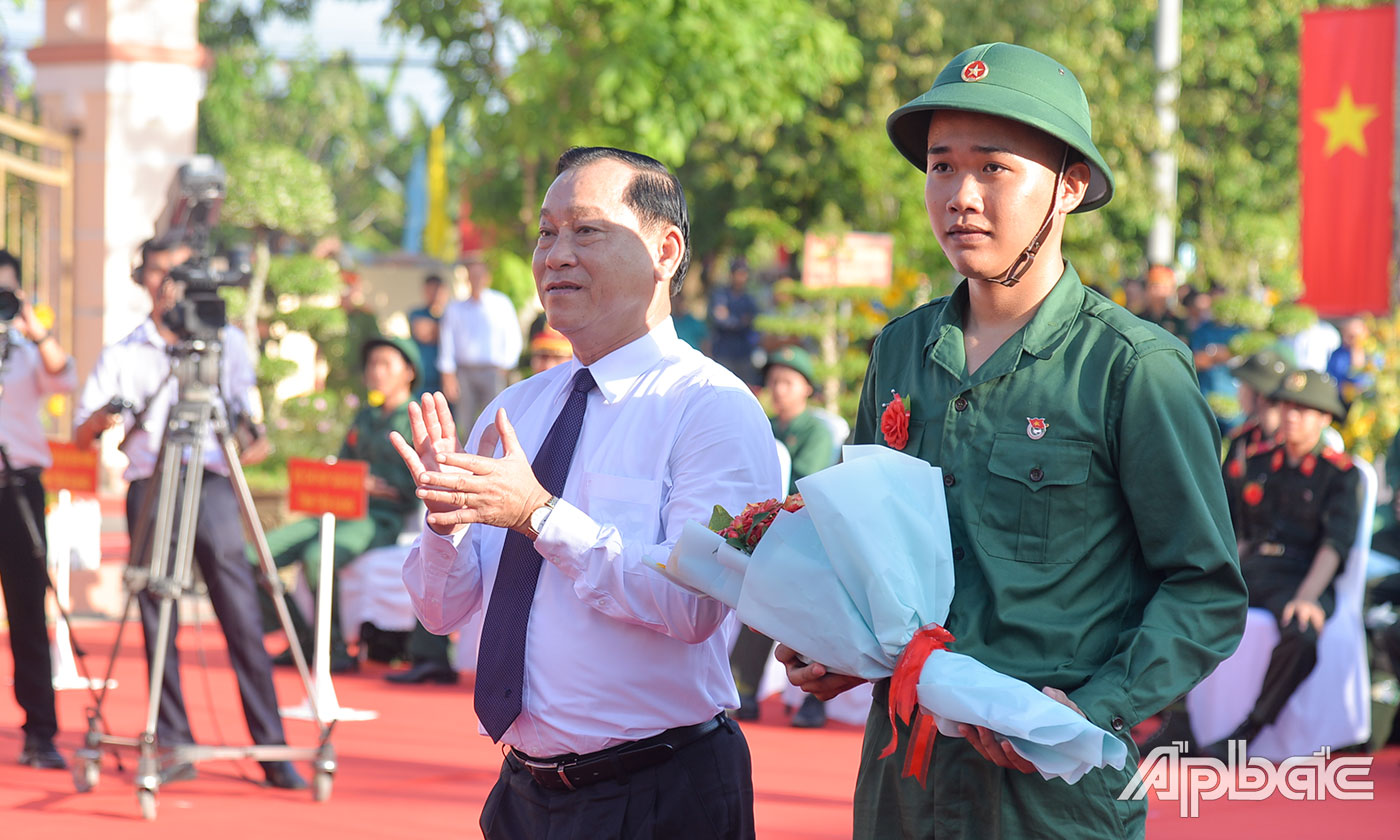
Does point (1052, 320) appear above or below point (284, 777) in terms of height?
above

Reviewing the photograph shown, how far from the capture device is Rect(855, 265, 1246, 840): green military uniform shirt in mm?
Answer: 2074

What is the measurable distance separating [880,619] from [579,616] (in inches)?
29.6

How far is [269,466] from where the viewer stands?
39.7 ft

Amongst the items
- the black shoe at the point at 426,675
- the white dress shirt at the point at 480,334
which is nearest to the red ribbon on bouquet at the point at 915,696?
the black shoe at the point at 426,675

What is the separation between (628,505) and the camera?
8.73ft

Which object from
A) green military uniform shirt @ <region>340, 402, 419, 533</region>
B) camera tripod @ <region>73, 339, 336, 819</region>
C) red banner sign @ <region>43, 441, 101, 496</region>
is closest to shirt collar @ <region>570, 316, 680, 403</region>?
camera tripod @ <region>73, 339, 336, 819</region>

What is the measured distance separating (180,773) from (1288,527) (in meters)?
4.70

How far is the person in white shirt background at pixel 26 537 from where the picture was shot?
586 centimetres

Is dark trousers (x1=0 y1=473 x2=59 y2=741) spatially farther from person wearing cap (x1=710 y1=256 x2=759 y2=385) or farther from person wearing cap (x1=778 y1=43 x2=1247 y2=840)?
person wearing cap (x1=710 y1=256 x2=759 y2=385)

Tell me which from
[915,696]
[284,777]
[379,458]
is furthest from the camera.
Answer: [379,458]

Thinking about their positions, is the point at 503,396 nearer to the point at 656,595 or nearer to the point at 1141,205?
the point at 656,595

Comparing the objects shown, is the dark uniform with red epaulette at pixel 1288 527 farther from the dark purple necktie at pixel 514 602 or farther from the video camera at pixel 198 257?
the dark purple necktie at pixel 514 602

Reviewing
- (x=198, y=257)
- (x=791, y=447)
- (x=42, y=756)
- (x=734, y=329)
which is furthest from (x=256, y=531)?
(x=734, y=329)

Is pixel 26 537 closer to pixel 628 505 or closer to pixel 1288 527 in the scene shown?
pixel 628 505
